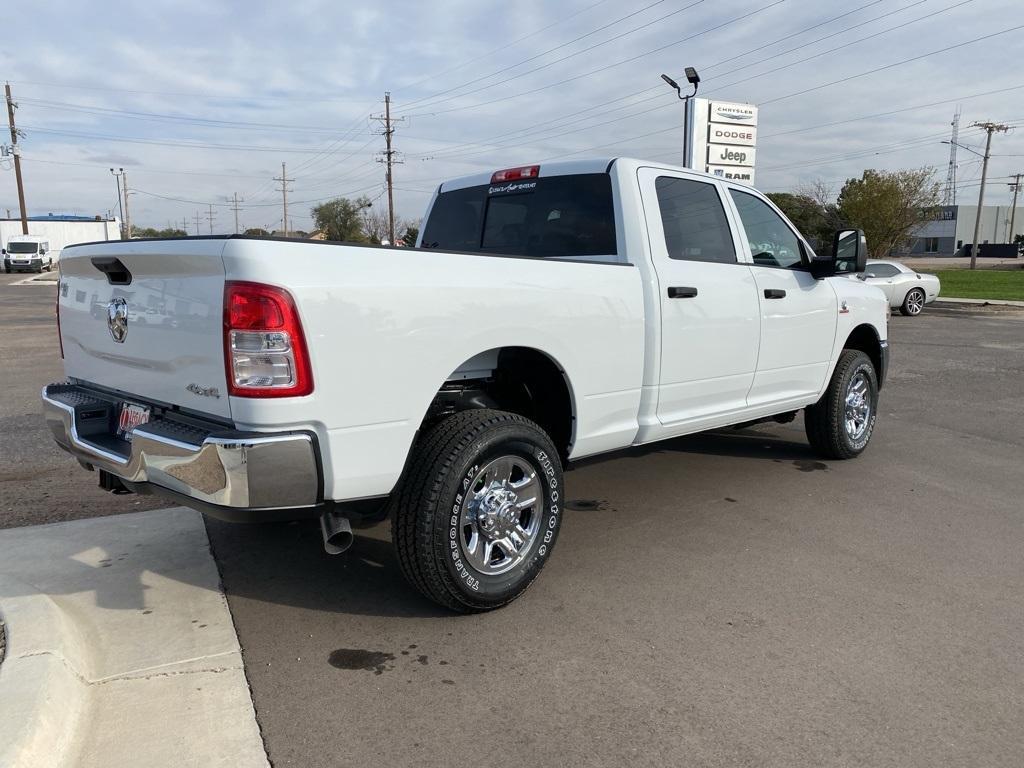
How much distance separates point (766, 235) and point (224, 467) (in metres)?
3.86

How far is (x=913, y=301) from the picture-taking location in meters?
20.5

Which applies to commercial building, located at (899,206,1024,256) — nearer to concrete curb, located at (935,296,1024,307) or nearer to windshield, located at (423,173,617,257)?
concrete curb, located at (935,296,1024,307)

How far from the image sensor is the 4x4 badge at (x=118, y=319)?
3336 millimetres

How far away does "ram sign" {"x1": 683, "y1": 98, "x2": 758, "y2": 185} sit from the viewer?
69.9 feet

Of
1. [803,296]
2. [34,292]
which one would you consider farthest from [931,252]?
[803,296]

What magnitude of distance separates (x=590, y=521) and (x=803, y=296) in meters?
2.11

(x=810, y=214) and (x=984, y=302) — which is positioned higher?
(x=810, y=214)

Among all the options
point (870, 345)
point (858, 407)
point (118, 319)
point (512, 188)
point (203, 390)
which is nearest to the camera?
point (203, 390)

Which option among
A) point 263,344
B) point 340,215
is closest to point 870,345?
point 263,344

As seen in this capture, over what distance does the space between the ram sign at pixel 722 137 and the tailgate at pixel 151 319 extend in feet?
63.5

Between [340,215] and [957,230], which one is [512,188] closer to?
[340,215]

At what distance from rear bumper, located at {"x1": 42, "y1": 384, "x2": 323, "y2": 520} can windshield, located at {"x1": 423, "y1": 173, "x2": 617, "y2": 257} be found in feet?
7.19

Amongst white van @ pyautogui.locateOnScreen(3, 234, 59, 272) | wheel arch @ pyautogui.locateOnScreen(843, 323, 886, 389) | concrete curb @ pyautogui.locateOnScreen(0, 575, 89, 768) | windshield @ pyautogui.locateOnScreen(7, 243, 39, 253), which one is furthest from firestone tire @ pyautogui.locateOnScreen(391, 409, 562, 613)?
windshield @ pyautogui.locateOnScreen(7, 243, 39, 253)

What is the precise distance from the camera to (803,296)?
210 inches
